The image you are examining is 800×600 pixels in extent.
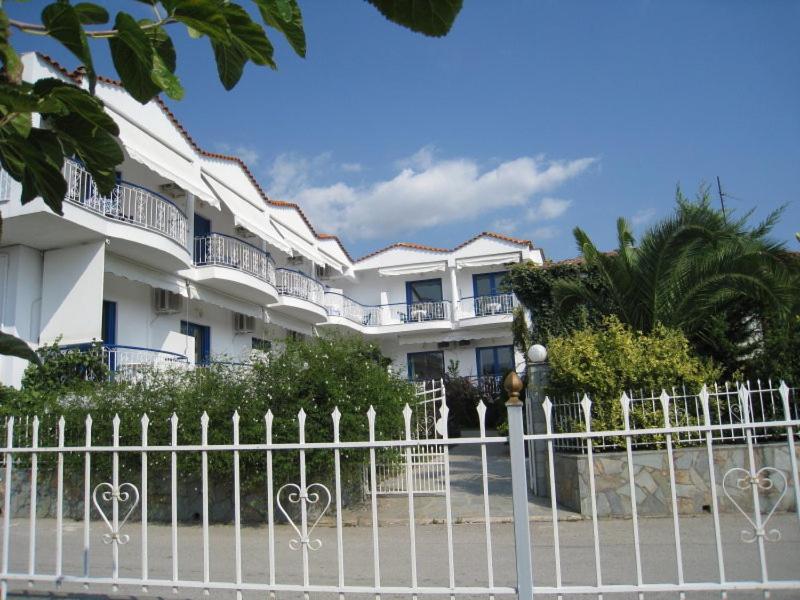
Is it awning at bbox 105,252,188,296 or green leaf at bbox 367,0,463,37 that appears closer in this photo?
green leaf at bbox 367,0,463,37

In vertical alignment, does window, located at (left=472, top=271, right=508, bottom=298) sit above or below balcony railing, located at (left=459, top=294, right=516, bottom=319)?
above

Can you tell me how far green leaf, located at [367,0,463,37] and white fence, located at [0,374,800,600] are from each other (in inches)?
102

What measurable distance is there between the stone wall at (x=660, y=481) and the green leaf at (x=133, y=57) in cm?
754

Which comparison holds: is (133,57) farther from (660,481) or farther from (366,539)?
(660,481)

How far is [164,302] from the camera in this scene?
17172 mm

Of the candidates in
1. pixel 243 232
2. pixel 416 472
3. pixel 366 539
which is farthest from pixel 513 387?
pixel 243 232

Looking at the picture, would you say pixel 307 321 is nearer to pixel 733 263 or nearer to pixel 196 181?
pixel 196 181

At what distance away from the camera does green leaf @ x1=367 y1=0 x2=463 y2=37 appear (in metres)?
1.47

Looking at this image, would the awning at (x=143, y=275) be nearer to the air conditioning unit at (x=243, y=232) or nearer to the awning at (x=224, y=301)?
the awning at (x=224, y=301)

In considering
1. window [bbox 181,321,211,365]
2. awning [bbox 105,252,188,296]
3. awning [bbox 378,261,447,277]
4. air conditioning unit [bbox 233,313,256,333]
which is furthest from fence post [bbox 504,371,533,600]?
awning [bbox 378,261,447,277]

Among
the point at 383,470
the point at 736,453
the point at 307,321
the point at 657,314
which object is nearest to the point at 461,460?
the point at 383,470

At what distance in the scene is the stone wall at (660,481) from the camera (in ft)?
26.9

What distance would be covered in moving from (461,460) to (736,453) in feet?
23.6

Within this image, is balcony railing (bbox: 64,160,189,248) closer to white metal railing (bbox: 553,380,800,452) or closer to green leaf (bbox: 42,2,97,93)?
white metal railing (bbox: 553,380,800,452)
